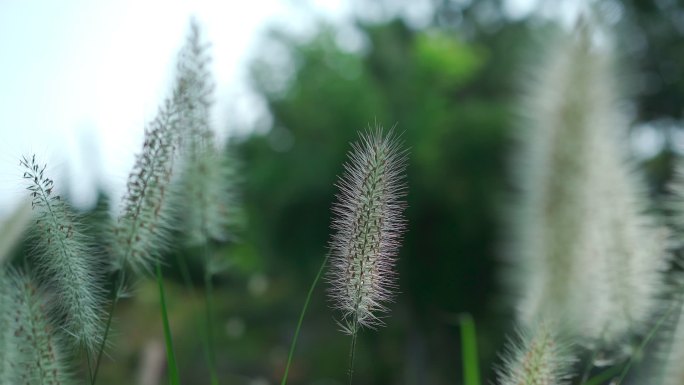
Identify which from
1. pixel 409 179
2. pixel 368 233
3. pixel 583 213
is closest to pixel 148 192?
pixel 368 233

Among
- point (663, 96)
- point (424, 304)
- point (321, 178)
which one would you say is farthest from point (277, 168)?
point (663, 96)

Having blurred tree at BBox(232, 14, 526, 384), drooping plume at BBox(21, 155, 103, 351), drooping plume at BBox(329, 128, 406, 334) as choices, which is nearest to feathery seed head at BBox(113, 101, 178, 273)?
drooping plume at BBox(21, 155, 103, 351)

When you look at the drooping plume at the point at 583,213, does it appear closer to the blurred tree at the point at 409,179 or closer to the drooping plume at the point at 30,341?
the drooping plume at the point at 30,341

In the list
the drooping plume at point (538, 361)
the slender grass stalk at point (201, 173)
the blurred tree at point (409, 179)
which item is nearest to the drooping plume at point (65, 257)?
the slender grass stalk at point (201, 173)

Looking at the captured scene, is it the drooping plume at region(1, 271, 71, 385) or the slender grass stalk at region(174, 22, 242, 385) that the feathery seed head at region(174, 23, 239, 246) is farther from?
the drooping plume at region(1, 271, 71, 385)

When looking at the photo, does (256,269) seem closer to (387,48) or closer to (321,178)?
(321,178)

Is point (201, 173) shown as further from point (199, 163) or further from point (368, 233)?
point (368, 233)
